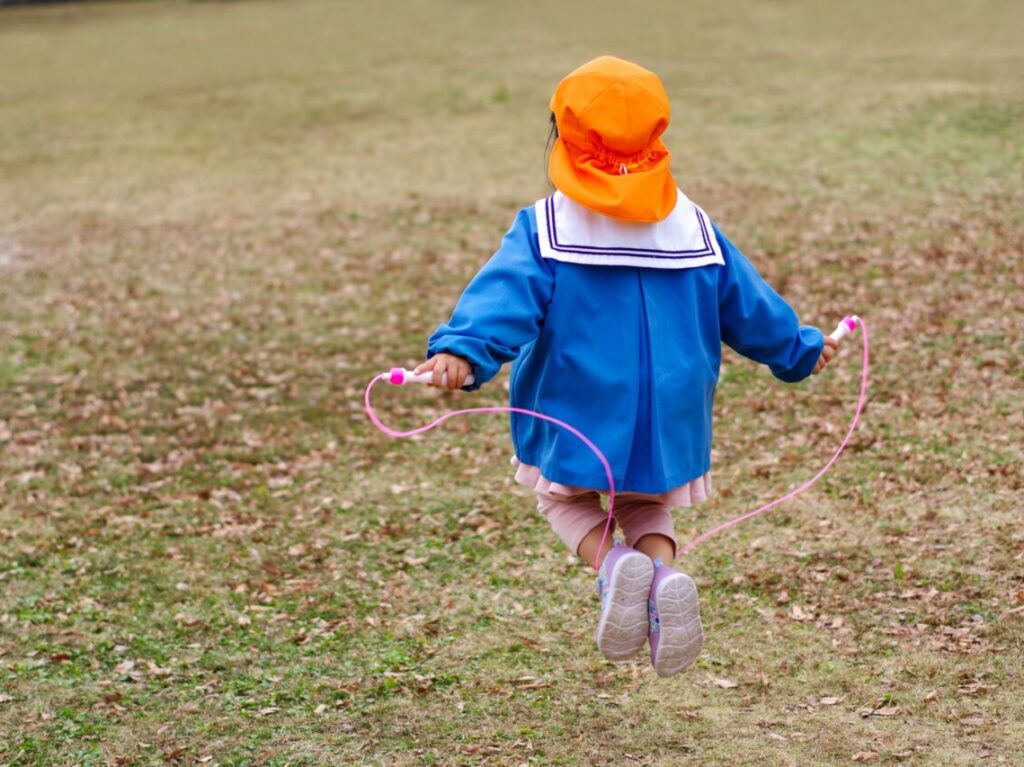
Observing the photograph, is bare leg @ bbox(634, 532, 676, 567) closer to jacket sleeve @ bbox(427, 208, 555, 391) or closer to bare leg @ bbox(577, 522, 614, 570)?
bare leg @ bbox(577, 522, 614, 570)

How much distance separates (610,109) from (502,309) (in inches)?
27.3

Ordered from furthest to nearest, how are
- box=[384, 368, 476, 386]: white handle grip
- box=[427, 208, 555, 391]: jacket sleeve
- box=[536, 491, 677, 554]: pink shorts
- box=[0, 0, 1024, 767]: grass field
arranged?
box=[0, 0, 1024, 767]: grass field → box=[536, 491, 677, 554]: pink shorts → box=[427, 208, 555, 391]: jacket sleeve → box=[384, 368, 476, 386]: white handle grip

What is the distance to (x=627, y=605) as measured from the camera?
407 cm

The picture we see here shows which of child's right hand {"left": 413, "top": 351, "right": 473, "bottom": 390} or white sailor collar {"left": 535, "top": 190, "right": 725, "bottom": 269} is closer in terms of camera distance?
child's right hand {"left": 413, "top": 351, "right": 473, "bottom": 390}

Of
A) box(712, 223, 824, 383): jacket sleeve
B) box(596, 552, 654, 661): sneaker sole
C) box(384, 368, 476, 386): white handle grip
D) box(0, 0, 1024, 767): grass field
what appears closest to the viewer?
box(384, 368, 476, 386): white handle grip

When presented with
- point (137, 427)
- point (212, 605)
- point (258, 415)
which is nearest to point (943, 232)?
point (258, 415)

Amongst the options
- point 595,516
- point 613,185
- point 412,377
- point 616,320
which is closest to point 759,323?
point 616,320

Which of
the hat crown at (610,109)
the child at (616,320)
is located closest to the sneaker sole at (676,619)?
the child at (616,320)

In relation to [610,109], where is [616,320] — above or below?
below

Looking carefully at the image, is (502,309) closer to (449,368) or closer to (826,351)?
(449,368)

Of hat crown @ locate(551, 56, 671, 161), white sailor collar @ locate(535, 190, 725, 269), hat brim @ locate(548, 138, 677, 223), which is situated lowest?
white sailor collar @ locate(535, 190, 725, 269)

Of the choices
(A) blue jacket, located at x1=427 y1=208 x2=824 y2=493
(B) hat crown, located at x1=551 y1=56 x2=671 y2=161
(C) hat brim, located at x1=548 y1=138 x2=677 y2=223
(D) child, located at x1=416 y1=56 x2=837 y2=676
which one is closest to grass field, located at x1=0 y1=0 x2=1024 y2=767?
(D) child, located at x1=416 y1=56 x2=837 y2=676

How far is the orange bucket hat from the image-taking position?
4.01m

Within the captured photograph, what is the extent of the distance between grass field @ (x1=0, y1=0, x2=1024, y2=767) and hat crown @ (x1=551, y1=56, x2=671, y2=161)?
7.44 feet
